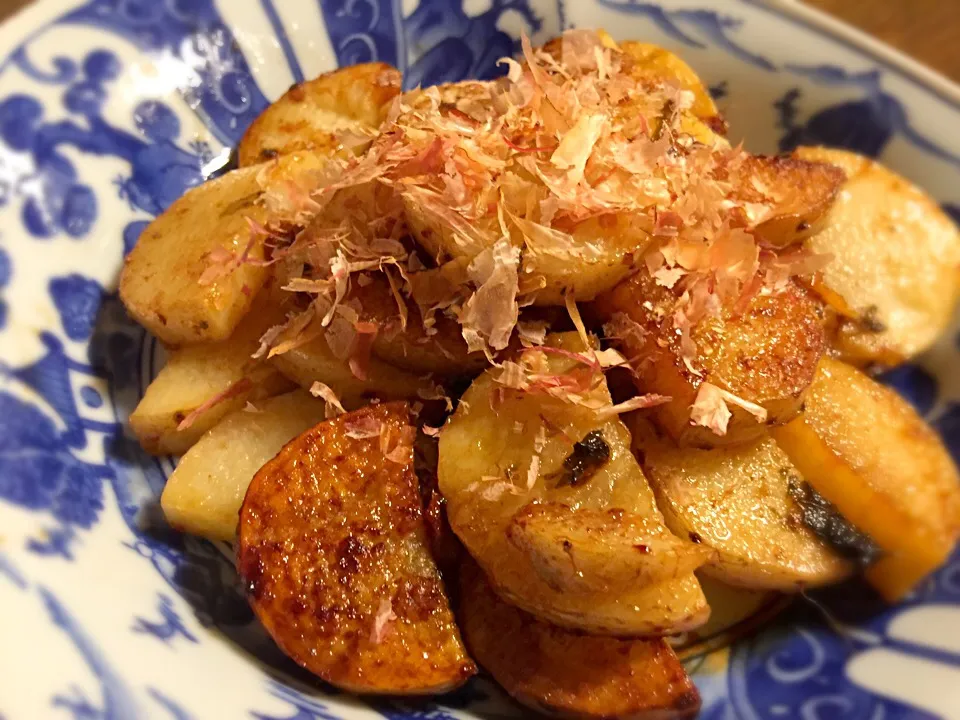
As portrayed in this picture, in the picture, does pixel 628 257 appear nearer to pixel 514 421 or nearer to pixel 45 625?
pixel 514 421

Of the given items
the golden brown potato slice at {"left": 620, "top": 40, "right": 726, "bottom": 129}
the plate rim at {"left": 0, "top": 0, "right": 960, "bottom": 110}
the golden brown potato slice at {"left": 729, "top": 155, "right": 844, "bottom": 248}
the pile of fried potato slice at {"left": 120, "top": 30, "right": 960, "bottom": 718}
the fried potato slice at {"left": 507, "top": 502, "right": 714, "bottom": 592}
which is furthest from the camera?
the golden brown potato slice at {"left": 620, "top": 40, "right": 726, "bottom": 129}

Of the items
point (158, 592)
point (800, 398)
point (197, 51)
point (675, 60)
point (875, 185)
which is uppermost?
point (197, 51)

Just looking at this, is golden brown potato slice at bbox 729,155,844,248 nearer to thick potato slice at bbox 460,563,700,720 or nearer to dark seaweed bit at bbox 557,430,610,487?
dark seaweed bit at bbox 557,430,610,487

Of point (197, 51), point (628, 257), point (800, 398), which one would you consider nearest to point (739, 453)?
point (800, 398)

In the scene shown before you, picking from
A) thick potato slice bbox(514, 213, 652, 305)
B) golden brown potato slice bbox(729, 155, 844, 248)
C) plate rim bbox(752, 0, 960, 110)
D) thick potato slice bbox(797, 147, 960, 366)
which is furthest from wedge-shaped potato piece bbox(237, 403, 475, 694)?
plate rim bbox(752, 0, 960, 110)

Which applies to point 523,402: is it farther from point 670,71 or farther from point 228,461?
point 670,71

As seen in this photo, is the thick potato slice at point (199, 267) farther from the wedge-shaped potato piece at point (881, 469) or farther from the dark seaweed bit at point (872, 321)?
the dark seaweed bit at point (872, 321)

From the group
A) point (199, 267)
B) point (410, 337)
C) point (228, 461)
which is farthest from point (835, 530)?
point (199, 267)
